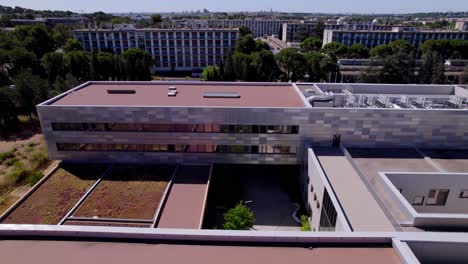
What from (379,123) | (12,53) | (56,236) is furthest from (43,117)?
(12,53)

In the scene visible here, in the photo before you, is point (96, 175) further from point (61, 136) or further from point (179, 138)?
point (179, 138)

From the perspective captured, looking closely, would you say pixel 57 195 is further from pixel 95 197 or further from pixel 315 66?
pixel 315 66

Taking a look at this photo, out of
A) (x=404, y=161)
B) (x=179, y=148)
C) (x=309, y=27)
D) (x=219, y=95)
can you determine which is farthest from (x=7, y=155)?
(x=309, y=27)

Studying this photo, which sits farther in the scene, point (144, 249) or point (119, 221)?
point (119, 221)

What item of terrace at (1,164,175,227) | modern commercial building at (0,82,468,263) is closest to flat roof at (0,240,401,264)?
modern commercial building at (0,82,468,263)

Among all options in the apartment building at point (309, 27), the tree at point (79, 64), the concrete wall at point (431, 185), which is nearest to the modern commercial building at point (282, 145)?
the concrete wall at point (431, 185)

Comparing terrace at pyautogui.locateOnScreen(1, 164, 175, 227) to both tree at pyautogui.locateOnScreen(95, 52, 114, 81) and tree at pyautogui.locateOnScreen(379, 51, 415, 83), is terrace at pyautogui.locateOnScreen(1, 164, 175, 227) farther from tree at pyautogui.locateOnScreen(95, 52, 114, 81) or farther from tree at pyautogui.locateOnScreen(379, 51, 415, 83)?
tree at pyautogui.locateOnScreen(379, 51, 415, 83)

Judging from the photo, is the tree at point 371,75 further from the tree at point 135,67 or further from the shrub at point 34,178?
the shrub at point 34,178

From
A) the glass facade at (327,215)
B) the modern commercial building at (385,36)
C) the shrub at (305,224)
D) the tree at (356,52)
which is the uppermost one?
the modern commercial building at (385,36)
